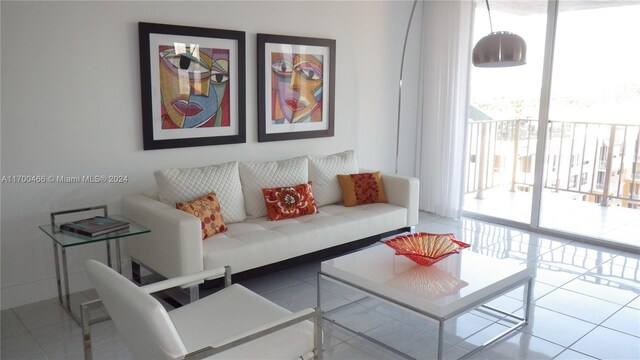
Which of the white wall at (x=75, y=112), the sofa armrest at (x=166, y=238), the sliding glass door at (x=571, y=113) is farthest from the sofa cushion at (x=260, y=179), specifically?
the sliding glass door at (x=571, y=113)

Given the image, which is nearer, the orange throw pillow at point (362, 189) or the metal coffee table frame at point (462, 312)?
the metal coffee table frame at point (462, 312)

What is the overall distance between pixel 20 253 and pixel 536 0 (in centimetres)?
488

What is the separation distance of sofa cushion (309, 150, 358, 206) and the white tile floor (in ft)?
2.00

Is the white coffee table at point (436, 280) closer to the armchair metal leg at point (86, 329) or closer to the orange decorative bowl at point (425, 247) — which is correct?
the orange decorative bowl at point (425, 247)

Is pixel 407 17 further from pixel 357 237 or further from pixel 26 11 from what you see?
pixel 26 11

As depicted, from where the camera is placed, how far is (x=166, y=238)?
3.12m

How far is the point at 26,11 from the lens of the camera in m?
3.14

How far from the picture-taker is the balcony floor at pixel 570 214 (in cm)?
483

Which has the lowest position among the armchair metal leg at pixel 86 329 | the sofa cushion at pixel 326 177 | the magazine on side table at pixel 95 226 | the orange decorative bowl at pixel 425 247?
the armchair metal leg at pixel 86 329

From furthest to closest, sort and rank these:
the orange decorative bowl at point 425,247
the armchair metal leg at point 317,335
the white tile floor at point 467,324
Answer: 1. the orange decorative bowl at point 425,247
2. the white tile floor at point 467,324
3. the armchair metal leg at point 317,335

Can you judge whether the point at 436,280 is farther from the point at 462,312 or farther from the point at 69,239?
the point at 69,239

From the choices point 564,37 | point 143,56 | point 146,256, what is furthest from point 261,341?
point 564,37

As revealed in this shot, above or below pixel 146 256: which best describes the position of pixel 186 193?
above

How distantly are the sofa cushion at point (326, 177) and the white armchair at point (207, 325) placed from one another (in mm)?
1915
